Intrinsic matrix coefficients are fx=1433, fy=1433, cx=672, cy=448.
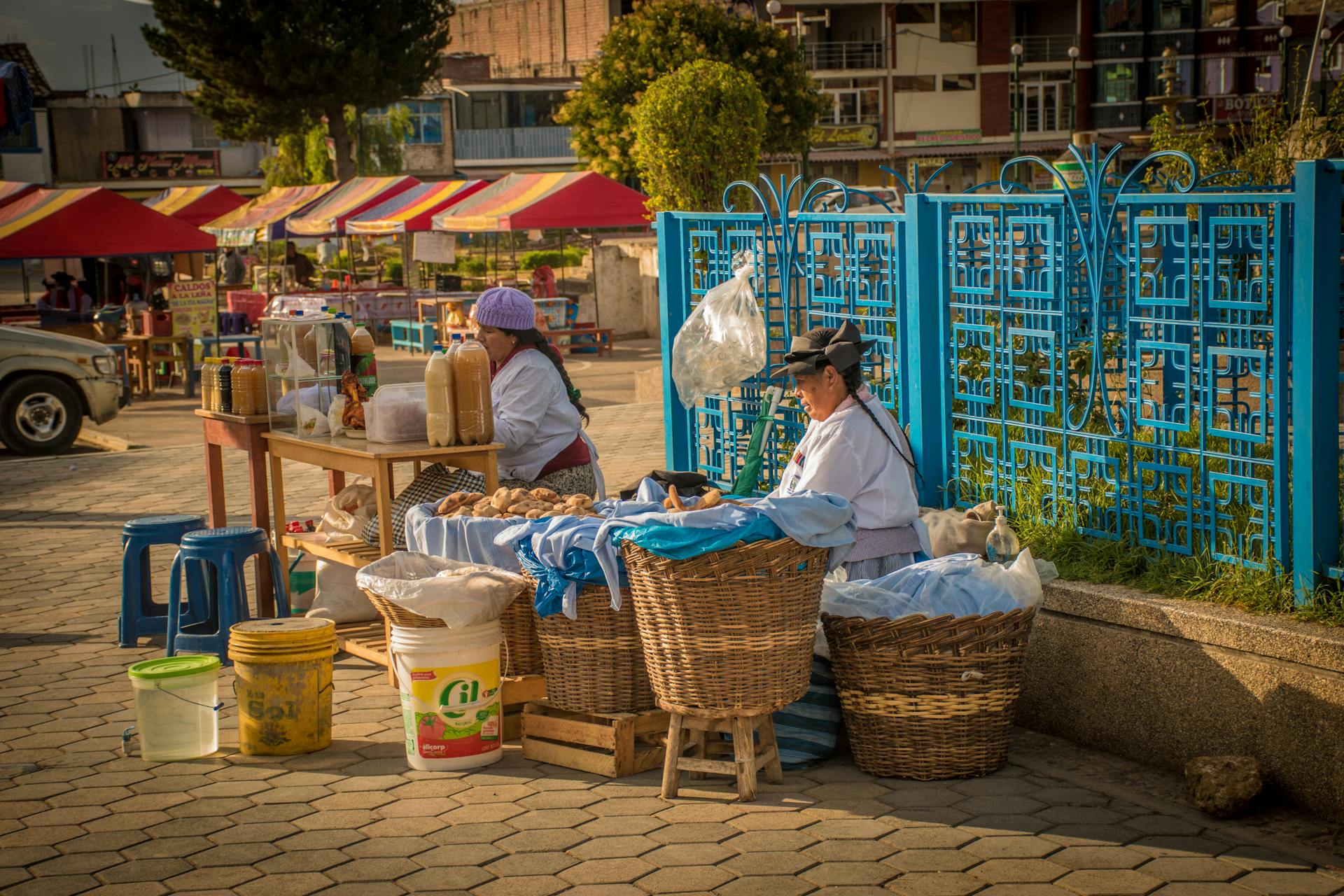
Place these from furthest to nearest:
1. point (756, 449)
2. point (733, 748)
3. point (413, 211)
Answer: point (413, 211), point (756, 449), point (733, 748)

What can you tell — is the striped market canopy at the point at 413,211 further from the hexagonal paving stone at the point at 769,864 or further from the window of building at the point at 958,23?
the window of building at the point at 958,23

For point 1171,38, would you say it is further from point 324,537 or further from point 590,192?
point 324,537

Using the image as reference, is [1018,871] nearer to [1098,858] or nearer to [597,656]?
[1098,858]

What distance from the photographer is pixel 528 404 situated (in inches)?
261

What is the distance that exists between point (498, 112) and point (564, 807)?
54.8 metres

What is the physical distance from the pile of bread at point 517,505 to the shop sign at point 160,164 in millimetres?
57762

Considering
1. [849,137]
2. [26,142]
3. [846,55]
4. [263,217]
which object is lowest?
[263,217]

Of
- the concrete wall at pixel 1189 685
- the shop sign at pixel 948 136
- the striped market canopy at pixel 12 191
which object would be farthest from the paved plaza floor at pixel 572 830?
the shop sign at pixel 948 136

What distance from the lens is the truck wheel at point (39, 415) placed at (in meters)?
13.7

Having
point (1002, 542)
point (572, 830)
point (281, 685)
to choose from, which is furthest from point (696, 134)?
point (572, 830)

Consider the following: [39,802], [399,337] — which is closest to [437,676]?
[39,802]

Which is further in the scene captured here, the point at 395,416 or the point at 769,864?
the point at 395,416

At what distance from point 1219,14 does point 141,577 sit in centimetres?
5748

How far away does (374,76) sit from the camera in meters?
38.3
